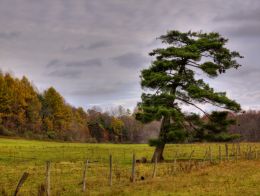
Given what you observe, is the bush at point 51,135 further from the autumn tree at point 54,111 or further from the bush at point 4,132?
the bush at point 4,132

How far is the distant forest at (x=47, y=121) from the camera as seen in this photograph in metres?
121

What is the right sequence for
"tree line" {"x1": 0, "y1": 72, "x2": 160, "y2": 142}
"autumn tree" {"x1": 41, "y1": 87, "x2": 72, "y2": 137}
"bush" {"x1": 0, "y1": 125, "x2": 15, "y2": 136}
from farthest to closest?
"autumn tree" {"x1": 41, "y1": 87, "x2": 72, "y2": 137} < "tree line" {"x1": 0, "y1": 72, "x2": 160, "y2": 142} < "bush" {"x1": 0, "y1": 125, "x2": 15, "y2": 136}

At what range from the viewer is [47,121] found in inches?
5266

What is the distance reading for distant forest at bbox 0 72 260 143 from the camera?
12106 cm

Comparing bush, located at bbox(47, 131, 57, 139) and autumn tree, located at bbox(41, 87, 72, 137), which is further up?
autumn tree, located at bbox(41, 87, 72, 137)

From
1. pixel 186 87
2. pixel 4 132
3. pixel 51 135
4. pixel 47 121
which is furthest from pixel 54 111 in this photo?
pixel 186 87

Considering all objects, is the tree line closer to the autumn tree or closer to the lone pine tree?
the autumn tree

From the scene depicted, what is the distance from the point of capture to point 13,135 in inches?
4469

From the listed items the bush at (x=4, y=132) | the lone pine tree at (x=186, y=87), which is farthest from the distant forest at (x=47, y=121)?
the lone pine tree at (x=186, y=87)

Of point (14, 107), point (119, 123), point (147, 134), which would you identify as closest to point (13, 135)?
point (14, 107)

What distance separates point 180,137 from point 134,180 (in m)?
18.0

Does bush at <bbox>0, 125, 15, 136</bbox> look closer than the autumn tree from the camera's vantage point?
Yes

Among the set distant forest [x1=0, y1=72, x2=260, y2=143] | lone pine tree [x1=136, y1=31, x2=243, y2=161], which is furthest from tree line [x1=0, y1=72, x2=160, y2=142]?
lone pine tree [x1=136, y1=31, x2=243, y2=161]

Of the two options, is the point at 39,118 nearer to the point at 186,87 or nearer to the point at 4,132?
the point at 4,132
